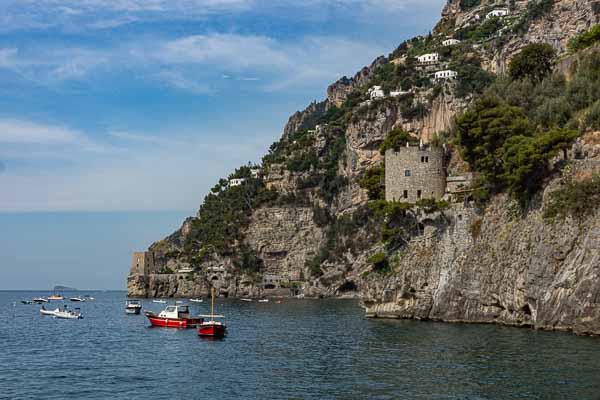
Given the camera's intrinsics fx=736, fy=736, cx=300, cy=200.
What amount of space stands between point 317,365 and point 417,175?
79.3ft

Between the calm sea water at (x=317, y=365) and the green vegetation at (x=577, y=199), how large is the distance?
7102 mm

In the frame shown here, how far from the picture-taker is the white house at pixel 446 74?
107275mm

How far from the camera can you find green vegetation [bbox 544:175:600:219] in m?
40.4

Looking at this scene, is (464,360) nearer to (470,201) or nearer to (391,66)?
(470,201)

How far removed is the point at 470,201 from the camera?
50.8 m

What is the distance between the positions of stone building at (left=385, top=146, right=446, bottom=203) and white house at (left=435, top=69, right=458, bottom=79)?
53.7 meters

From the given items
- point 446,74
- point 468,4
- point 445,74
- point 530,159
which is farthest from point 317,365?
point 468,4

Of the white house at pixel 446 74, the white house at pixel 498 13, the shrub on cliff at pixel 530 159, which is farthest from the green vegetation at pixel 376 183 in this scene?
the white house at pixel 498 13

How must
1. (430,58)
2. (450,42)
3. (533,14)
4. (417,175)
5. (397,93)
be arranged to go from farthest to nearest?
(450,42) < (430,58) < (397,93) < (533,14) < (417,175)

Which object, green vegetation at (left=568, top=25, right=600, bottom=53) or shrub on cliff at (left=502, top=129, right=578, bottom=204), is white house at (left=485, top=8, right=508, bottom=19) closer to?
green vegetation at (left=568, top=25, right=600, bottom=53)


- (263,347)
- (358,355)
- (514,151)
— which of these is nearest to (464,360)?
(358,355)

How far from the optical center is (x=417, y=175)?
55.9 metres

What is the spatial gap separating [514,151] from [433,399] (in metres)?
24.0

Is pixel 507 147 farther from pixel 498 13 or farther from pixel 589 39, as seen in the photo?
pixel 498 13
